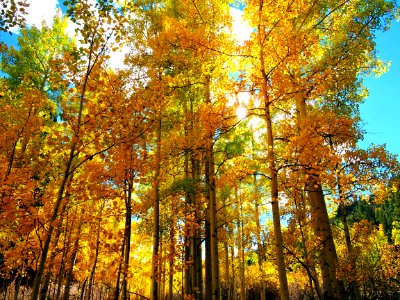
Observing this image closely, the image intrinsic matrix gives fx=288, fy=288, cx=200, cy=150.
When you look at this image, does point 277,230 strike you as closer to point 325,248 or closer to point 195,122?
point 325,248

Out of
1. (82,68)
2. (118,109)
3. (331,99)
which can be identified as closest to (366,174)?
(331,99)

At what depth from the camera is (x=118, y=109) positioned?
4.03m

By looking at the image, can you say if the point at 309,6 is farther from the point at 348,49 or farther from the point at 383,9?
the point at 383,9

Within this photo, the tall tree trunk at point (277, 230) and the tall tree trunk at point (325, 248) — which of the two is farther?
the tall tree trunk at point (325, 248)

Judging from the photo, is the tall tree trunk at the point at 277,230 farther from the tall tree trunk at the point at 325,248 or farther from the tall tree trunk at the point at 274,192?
the tall tree trunk at the point at 325,248

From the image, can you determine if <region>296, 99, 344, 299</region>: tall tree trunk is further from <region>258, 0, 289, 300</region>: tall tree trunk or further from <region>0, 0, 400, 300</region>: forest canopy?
<region>258, 0, 289, 300</region>: tall tree trunk

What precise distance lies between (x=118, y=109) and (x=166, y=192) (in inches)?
232

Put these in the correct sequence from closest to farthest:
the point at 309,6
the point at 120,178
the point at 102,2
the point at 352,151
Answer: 1. the point at 102,2
2. the point at 120,178
3. the point at 309,6
4. the point at 352,151

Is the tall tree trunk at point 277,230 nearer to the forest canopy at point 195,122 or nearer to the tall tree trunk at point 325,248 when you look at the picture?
the forest canopy at point 195,122

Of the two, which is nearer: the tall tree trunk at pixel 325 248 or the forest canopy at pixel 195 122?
the forest canopy at pixel 195 122

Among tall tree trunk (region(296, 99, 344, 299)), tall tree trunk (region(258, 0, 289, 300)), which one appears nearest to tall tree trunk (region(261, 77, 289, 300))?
tall tree trunk (region(258, 0, 289, 300))

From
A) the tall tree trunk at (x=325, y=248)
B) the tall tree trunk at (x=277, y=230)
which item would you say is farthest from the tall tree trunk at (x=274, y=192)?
the tall tree trunk at (x=325, y=248)

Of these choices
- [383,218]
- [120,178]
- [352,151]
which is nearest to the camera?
[120,178]

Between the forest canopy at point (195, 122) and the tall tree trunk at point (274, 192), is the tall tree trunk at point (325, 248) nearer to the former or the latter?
the forest canopy at point (195, 122)
